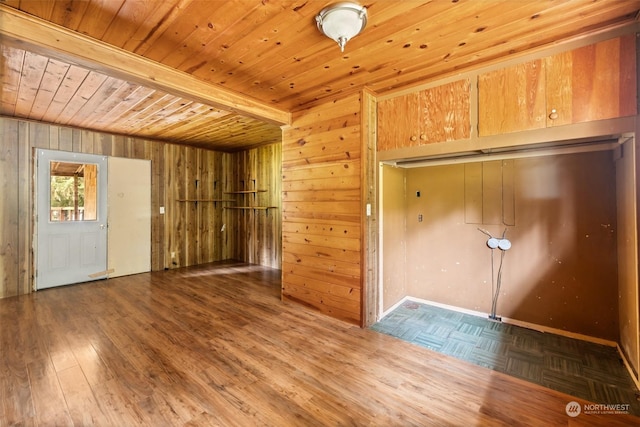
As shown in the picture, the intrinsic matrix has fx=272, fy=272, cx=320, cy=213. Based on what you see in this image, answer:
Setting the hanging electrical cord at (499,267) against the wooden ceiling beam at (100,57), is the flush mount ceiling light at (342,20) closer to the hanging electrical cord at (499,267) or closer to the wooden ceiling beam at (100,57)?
the wooden ceiling beam at (100,57)

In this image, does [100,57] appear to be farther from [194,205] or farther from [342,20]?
[194,205]

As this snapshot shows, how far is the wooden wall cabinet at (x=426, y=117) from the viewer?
95.5 inches

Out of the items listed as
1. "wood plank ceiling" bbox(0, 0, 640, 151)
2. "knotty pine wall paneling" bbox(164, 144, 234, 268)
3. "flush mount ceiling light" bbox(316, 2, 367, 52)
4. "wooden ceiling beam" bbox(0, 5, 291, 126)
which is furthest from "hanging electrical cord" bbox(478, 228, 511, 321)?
"knotty pine wall paneling" bbox(164, 144, 234, 268)

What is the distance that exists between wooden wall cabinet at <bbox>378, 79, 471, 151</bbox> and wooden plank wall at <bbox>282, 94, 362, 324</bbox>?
0.32 m

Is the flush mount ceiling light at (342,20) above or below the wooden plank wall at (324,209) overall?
above

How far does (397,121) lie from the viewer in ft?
9.36

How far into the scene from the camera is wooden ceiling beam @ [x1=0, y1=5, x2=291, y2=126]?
170 centimetres

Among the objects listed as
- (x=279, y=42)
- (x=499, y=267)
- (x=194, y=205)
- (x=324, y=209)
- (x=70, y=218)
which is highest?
(x=279, y=42)

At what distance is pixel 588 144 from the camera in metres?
2.33

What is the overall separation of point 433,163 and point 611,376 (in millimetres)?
2377

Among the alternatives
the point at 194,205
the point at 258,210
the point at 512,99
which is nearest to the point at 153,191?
the point at 194,205

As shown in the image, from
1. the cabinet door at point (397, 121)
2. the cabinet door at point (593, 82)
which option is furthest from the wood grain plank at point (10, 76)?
the cabinet door at point (593, 82)

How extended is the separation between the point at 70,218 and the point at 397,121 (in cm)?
530

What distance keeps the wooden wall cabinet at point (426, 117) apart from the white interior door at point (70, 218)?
4915mm
